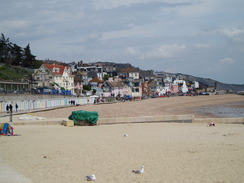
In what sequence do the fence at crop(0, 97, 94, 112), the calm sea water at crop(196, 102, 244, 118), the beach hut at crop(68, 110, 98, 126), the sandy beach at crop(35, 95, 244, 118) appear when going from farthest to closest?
1. the fence at crop(0, 97, 94, 112)
2. the sandy beach at crop(35, 95, 244, 118)
3. the calm sea water at crop(196, 102, 244, 118)
4. the beach hut at crop(68, 110, 98, 126)

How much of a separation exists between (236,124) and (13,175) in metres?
18.3

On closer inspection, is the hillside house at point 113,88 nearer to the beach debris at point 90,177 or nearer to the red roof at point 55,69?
the red roof at point 55,69

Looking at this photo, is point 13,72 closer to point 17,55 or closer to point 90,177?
point 17,55

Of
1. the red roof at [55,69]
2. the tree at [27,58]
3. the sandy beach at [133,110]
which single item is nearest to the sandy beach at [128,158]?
the sandy beach at [133,110]

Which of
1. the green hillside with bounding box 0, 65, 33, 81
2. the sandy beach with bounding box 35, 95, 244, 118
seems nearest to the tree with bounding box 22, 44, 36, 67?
the green hillside with bounding box 0, 65, 33, 81

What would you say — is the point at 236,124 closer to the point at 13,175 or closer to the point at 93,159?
the point at 93,159

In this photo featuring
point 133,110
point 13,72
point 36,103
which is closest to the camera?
point 133,110

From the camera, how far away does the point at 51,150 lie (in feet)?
41.8

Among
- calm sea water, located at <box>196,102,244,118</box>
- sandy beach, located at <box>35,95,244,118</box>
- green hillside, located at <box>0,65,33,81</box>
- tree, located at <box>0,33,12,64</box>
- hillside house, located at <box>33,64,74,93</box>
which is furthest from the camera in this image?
tree, located at <box>0,33,12,64</box>

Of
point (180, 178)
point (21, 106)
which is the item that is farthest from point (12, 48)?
point (180, 178)

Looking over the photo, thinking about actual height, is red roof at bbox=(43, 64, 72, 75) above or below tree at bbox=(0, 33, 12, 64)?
below

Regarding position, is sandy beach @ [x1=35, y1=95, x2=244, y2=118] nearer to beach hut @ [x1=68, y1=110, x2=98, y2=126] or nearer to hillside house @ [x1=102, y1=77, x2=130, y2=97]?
beach hut @ [x1=68, y1=110, x2=98, y2=126]

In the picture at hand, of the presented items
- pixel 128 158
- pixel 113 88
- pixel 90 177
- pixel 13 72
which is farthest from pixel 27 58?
pixel 90 177

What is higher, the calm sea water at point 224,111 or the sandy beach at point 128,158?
the sandy beach at point 128,158
